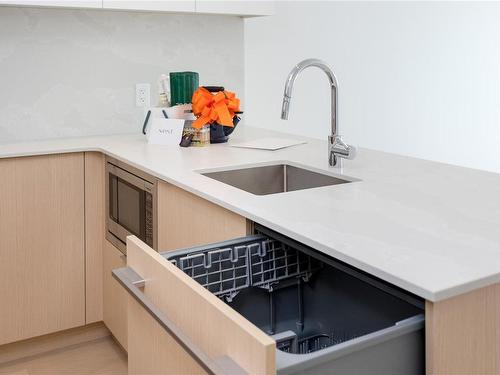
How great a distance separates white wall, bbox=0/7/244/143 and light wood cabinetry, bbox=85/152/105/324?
38 centimetres

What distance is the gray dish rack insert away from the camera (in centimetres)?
144

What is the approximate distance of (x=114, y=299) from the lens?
249cm

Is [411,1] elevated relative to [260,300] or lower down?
elevated

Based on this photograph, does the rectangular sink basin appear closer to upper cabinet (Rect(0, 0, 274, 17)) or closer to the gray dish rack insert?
the gray dish rack insert

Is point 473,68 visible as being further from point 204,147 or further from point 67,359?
point 67,359

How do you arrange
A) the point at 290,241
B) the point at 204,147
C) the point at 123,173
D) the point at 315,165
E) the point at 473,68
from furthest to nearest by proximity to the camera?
1. the point at 473,68
2. the point at 204,147
3. the point at 123,173
4. the point at 315,165
5. the point at 290,241

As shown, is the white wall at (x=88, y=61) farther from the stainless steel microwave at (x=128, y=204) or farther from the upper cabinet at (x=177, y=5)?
the stainless steel microwave at (x=128, y=204)

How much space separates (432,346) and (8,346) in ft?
6.41

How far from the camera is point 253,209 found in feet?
4.99

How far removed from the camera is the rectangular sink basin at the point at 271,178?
2066mm

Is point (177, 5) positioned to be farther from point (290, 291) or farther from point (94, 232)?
point (290, 291)

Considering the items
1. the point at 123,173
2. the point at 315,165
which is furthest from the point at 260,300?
the point at 123,173

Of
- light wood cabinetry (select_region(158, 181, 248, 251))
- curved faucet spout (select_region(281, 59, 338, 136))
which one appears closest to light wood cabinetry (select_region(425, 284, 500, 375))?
light wood cabinetry (select_region(158, 181, 248, 251))

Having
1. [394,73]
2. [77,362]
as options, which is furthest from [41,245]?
[394,73]
